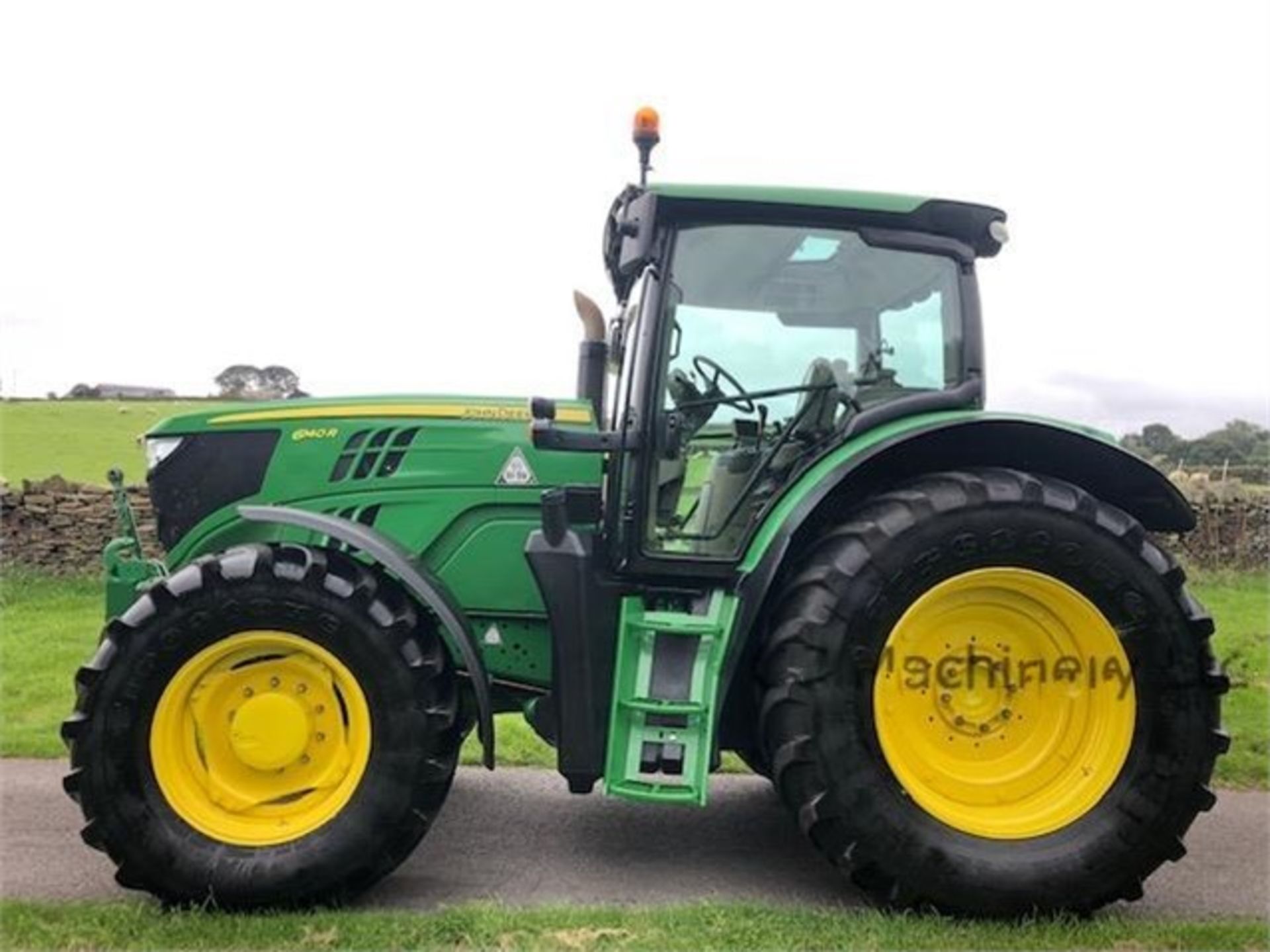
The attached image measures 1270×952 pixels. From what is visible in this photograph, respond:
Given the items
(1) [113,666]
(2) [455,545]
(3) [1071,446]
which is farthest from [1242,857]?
(1) [113,666]

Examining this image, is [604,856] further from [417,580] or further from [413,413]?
[413,413]

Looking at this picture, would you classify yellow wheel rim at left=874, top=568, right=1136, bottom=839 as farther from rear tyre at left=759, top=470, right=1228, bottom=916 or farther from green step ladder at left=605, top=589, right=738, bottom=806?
green step ladder at left=605, top=589, right=738, bottom=806

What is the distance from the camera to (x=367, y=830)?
343cm

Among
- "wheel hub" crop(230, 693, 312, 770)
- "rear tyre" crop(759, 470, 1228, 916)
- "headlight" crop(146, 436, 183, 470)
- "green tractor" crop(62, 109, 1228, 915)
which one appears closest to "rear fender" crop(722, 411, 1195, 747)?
"green tractor" crop(62, 109, 1228, 915)

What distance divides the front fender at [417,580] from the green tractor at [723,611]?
0.05 feet

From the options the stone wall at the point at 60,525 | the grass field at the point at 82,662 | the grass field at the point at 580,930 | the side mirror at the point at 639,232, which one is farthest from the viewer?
the stone wall at the point at 60,525

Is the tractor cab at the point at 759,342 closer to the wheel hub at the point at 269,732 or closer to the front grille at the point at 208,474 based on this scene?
the wheel hub at the point at 269,732

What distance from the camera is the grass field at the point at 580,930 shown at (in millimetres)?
3180

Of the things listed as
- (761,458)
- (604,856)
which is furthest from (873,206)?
(604,856)

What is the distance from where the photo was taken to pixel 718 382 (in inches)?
153

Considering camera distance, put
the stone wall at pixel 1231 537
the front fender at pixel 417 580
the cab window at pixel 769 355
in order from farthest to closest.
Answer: the stone wall at pixel 1231 537
the cab window at pixel 769 355
the front fender at pixel 417 580

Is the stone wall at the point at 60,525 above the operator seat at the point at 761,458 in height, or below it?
below

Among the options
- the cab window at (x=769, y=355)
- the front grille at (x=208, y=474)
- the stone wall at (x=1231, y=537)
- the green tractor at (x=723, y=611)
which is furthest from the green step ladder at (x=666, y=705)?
the stone wall at (x=1231, y=537)

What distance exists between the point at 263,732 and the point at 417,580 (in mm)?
692
